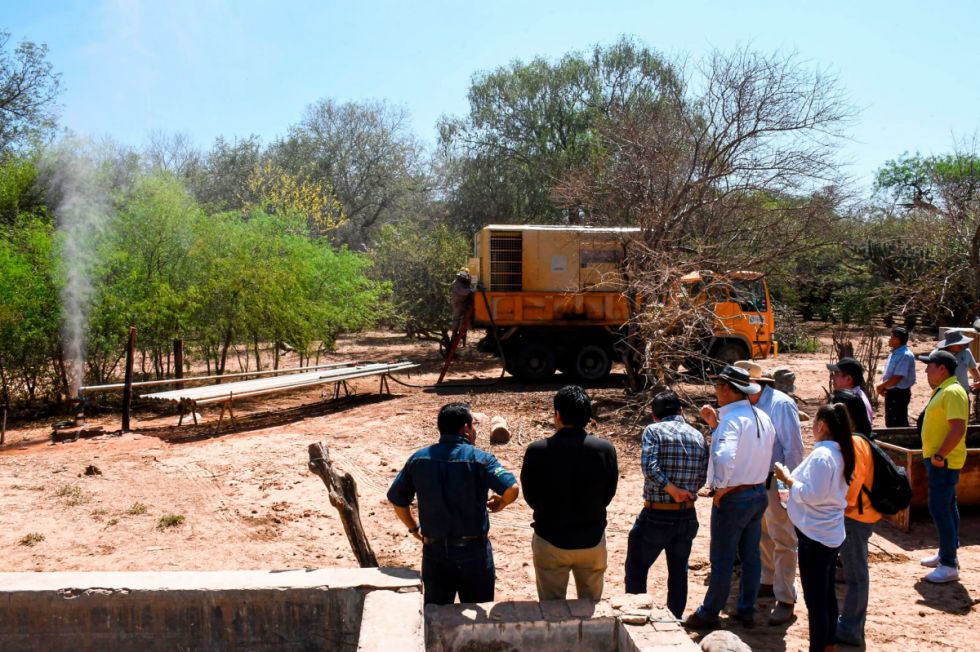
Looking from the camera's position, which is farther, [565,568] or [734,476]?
[734,476]

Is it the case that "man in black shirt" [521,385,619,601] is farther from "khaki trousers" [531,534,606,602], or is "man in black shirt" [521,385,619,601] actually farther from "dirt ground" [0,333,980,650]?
"dirt ground" [0,333,980,650]

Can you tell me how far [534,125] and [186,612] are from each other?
2266cm

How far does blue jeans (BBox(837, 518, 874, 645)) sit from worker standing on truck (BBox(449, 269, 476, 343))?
10156mm

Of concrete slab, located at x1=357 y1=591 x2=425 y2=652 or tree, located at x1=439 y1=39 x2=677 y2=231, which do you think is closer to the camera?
concrete slab, located at x1=357 y1=591 x2=425 y2=652

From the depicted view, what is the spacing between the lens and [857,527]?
175 inches

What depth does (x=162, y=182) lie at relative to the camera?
14969 millimetres

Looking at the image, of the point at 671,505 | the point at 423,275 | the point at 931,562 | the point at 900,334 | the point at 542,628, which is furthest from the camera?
the point at 423,275

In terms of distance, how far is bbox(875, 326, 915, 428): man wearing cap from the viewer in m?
8.41

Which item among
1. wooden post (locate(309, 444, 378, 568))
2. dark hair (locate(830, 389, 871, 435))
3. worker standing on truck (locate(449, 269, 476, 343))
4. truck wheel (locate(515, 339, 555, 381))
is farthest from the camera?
truck wheel (locate(515, 339, 555, 381))

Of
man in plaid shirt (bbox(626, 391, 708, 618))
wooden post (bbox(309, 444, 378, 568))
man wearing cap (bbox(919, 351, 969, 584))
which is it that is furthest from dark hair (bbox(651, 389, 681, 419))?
man wearing cap (bbox(919, 351, 969, 584))

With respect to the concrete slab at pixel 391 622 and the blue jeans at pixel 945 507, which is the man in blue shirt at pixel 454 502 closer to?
the concrete slab at pixel 391 622

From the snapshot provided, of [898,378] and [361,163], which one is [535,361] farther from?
[361,163]

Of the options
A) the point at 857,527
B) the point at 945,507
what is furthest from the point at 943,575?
the point at 857,527

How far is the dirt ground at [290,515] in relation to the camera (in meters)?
5.46
